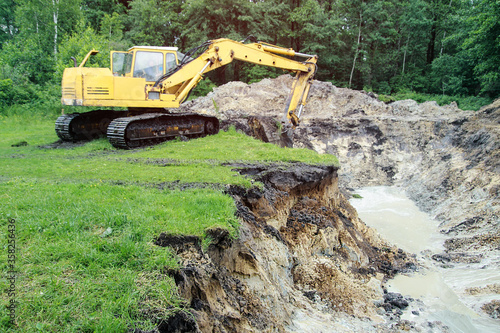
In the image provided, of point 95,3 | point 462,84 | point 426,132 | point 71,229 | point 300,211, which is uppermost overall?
point 95,3

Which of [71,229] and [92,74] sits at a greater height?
[92,74]

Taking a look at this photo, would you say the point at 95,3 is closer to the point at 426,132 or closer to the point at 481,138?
the point at 426,132

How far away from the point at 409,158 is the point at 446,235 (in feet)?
22.5

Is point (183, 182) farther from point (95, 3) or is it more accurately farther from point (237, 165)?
point (95, 3)

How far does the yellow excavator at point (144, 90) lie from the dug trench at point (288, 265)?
470 cm

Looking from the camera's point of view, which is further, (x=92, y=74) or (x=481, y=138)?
(x=481, y=138)

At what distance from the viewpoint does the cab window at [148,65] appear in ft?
38.5

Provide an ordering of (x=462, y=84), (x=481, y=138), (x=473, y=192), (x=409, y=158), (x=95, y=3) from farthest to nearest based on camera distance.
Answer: (x=95, y=3), (x=462, y=84), (x=409, y=158), (x=481, y=138), (x=473, y=192)

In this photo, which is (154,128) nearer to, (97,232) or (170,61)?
(170,61)

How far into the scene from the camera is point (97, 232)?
4.26m

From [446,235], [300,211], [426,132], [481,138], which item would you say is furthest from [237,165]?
[426,132]

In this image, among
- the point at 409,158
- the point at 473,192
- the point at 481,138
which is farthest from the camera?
the point at 409,158

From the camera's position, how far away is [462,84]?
91.9 feet

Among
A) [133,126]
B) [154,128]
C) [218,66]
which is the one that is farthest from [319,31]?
[133,126]
